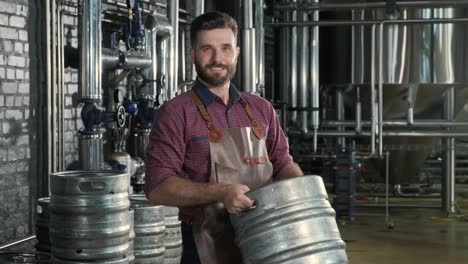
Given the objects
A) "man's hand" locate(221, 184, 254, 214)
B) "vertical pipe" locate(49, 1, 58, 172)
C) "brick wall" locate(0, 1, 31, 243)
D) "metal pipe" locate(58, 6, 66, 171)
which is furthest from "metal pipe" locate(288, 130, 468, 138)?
"man's hand" locate(221, 184, 254, 214)

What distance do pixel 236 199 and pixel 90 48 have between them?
2.32 metres

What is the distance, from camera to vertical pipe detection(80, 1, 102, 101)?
4.11 metres

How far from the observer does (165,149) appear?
7.03 feet

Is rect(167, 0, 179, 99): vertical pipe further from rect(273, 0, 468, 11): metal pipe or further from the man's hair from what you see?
the man's hair

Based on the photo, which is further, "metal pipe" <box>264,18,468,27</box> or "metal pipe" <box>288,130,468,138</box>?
"metal pipe" <box>288,130,468,138</box>

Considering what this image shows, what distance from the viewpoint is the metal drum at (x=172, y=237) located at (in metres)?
4.17

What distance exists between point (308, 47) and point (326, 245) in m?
5.37

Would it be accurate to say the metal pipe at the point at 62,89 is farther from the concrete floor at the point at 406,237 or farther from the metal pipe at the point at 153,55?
the concrete floor at the point at 406,237

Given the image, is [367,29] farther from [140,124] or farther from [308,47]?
[140,124]

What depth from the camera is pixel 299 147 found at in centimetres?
742

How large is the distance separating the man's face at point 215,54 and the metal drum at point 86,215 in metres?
1.08

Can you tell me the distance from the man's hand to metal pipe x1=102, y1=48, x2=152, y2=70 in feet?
8.49

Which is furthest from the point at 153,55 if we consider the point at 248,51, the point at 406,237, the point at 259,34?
the point at 406,237

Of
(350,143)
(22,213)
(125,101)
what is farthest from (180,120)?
(350,143)
